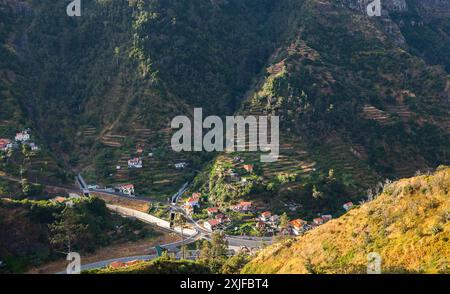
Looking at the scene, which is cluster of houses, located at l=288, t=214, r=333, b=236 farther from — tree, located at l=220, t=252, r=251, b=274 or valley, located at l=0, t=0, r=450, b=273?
tree, located at l=220, t=252, r=251, b=274

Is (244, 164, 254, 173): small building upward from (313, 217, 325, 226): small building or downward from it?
upward

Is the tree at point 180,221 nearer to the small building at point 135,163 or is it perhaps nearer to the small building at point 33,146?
the small building at point 135,163

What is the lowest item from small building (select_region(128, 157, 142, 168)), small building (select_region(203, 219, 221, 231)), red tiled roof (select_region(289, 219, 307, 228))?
small building (select_region(203, 219, 221, 231))

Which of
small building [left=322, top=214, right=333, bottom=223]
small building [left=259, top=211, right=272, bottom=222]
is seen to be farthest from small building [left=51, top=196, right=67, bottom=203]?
small building [left=322, top=214, right=333, bottom=223]

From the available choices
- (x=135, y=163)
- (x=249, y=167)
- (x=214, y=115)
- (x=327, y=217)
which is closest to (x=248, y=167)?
(x=249, y=167)

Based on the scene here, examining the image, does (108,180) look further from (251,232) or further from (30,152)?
(251,232)
